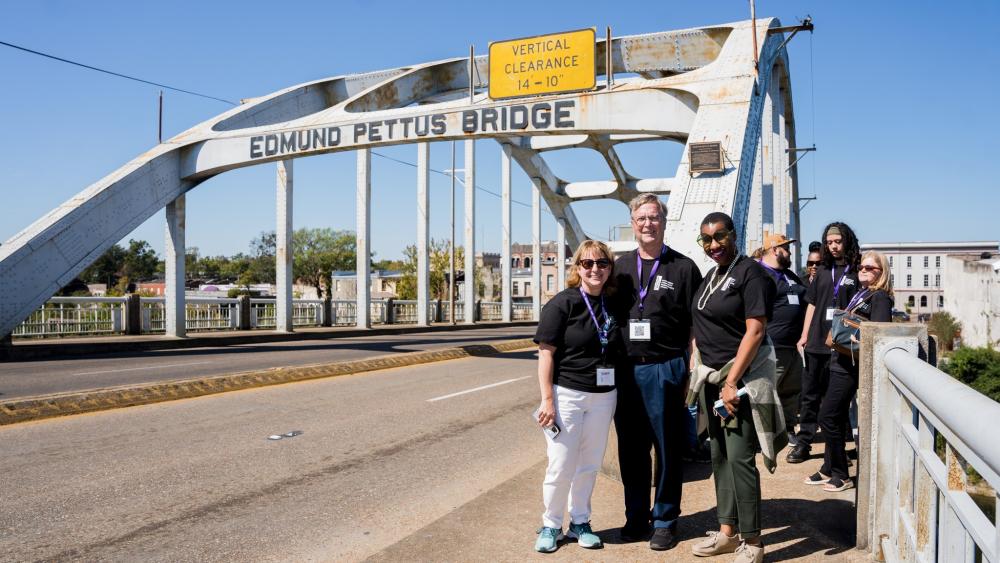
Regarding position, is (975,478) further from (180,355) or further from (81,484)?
(180,355)

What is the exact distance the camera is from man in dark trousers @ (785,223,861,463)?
5805 mm

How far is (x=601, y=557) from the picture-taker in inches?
153

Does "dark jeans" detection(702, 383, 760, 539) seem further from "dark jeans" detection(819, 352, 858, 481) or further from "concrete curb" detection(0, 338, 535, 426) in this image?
"concrete curb" detection(0, 338, 535, 426)

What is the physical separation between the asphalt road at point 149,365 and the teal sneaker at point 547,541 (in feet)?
26.7

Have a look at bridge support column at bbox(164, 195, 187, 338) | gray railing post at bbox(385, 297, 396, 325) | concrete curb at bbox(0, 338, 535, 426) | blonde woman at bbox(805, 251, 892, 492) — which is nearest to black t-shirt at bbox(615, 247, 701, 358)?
blonde woman at bbox(805, 251, 892, 492)

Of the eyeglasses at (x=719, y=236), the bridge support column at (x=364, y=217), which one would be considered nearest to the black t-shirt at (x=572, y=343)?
the eyeglasses at (x=719, y=236)

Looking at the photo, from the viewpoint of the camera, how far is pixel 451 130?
15219 millimetres

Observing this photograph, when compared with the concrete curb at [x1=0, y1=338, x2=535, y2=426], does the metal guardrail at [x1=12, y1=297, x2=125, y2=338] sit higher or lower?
higher

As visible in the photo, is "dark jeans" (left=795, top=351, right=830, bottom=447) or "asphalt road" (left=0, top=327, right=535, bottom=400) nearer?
"dark jeans" (left=795, top=351, right=830, bottom=447)

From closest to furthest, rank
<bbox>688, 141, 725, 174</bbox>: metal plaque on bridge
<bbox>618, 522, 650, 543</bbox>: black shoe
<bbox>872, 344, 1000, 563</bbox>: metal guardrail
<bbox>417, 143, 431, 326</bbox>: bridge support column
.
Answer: <bbox>872, 344, 1000, 563</bbox>: metal guardrail < <bbox>618, 522, 650, 543</bbox>: black shoe < <bbox>688, 141, 725, 174</bbox>: metal plaque on bridge < <bbox>417, 143, 431, 326</bbox>: bridge support column

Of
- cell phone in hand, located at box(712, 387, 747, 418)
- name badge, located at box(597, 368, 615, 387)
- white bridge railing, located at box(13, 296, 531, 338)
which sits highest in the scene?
name badge, located at box(597, 368, 615, 387)

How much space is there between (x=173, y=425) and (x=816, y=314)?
6311mm

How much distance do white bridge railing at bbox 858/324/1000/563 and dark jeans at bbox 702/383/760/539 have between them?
0.51m

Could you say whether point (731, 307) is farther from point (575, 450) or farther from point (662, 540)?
point (662, 540)
